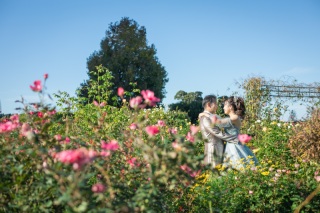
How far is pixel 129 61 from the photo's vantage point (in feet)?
74.6

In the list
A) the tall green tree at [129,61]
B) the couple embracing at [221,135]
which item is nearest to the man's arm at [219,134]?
the couple embracing at [221,135]

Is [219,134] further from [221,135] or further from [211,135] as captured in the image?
[211,135]

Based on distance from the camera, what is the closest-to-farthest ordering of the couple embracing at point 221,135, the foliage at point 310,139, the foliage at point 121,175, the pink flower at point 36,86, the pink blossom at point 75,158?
the pink blossom at point 75,158, the foliage at point 121,175, the pink flower at point 36,86, the foliage at point 310,139, the couple embracing at point 221,135

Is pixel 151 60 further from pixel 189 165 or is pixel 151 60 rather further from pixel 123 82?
pixel 189 165

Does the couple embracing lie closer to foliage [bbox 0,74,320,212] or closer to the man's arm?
the man's arm

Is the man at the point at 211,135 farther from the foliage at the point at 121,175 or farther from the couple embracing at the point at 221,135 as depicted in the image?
the foliage at the point at 121,175

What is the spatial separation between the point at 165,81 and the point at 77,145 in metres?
21.1

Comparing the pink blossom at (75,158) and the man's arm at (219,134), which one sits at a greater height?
the man's arm at (219,134)

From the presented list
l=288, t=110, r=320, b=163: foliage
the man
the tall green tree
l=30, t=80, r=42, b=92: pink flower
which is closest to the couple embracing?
the man

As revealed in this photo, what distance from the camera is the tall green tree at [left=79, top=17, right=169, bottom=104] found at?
22359 mm

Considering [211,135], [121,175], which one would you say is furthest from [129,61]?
[121,175]

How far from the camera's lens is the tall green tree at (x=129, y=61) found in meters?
22.4

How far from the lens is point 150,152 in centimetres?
201

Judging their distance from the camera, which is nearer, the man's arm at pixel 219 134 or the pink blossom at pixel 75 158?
the pink blossom at pixel 75 158
